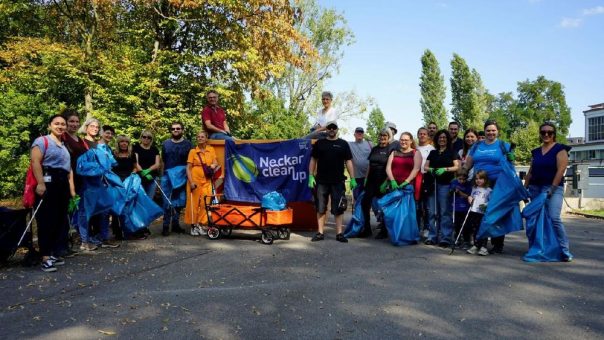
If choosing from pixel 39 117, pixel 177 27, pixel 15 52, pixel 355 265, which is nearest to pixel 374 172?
pixel 355 265

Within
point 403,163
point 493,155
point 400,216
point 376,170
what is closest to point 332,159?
point 376,170

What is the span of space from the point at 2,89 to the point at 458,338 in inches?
803

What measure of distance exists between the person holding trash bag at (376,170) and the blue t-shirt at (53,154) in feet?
15.9

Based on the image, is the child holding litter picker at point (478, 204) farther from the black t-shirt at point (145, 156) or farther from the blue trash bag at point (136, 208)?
the black t-shirt at point (145, 156)

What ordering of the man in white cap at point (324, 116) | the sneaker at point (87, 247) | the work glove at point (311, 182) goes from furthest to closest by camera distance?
1. the man in white cap at point (324, 116)
2. the work glove at point (311, 182)
3. the sneaker at point (87, 247)

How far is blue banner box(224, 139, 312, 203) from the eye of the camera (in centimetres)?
912

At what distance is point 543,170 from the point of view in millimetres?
6703

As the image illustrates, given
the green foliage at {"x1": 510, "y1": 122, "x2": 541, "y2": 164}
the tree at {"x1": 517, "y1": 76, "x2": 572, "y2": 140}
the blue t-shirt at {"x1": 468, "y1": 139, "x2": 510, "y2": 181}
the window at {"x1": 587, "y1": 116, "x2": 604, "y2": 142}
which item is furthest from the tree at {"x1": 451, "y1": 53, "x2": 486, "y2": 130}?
the blue t-shirt at {"x1": 468, "y1": 139, "x2": 510, "y2": 181}

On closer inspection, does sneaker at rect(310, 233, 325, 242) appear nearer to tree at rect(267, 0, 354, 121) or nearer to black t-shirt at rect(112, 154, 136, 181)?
black t-shirt at rect(112, 154, 136, 181)

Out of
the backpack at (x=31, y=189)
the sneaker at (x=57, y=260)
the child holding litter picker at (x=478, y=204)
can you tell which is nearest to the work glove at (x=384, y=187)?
the child holding litter picker at (x=478, y=204)

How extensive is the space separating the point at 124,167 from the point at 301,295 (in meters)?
4.84

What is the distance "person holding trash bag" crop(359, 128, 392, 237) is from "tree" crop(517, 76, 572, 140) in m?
67.4

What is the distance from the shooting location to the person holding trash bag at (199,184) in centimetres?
863

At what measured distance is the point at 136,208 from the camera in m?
8.05
